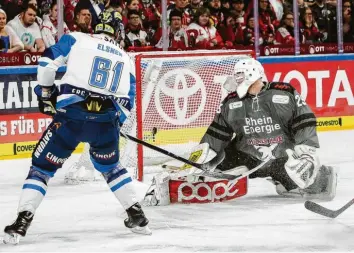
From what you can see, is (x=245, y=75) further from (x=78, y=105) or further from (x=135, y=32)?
(x=135, y=32)

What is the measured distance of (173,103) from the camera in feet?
24.6

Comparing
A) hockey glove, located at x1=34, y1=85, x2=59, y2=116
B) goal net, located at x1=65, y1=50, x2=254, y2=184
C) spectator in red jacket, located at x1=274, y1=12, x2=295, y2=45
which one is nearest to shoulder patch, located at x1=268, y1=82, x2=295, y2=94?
goal net, located at x1=65, y1=50, x2=254, y2=184

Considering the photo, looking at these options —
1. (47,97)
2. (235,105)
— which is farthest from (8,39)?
(47,97)

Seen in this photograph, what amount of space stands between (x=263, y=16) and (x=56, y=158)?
5.30m

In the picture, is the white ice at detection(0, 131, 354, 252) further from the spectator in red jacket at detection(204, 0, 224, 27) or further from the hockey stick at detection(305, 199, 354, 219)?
the spectator in red jacket at detection(204, 0, 224, 27)

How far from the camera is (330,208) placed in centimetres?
593

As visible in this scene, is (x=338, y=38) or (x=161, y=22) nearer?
(x=161, y=22)

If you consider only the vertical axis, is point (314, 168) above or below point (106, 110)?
below

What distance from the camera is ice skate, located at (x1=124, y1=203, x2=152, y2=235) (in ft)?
16.7

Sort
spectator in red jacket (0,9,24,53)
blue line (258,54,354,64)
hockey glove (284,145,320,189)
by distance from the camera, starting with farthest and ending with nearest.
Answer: blue line (258,54,354,64)
spectator in red jacket (0,9,24,53)
hockey glove (284,145,320,189)

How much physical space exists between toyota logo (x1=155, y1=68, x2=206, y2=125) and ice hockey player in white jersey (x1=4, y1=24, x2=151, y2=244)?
2.39 meters

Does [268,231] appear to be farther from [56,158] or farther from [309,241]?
[56,158]

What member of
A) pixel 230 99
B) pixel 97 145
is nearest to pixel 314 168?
pixel 230 99

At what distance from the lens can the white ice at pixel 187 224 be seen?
4852mm
